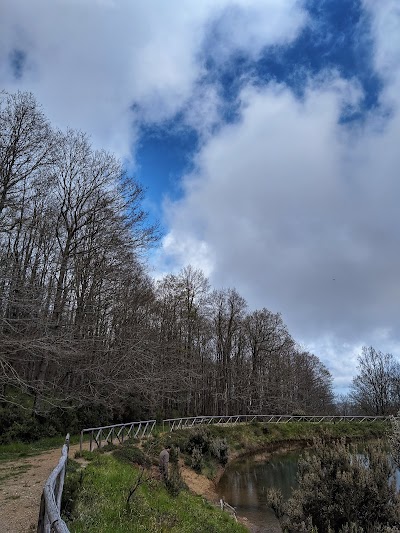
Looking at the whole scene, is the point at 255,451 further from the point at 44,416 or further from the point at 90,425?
the point at 44,416

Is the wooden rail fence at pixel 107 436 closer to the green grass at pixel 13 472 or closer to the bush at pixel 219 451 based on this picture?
the green grass at pixel 13 472

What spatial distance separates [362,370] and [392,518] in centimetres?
6063

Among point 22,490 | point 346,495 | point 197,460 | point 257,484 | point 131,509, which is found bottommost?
point 257,484

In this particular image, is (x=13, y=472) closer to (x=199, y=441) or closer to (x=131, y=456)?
(x=131, y=456)

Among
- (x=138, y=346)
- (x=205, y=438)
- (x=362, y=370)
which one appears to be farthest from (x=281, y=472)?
(x=362, y=370)

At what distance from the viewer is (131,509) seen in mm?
8852

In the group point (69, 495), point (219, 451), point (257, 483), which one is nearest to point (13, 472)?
point (69, 495)

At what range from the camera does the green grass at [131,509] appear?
7.69 metres

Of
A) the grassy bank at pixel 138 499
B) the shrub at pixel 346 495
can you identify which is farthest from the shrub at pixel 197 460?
the shrub at pixel 346 495

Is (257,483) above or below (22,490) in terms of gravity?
below

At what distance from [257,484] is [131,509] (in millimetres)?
15963

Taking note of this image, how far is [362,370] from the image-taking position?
64.8m

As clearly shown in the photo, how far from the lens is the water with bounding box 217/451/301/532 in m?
16.5

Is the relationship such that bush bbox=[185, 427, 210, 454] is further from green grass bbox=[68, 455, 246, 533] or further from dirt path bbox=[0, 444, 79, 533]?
dirt path bbox=[0, 444, 79, 533]
